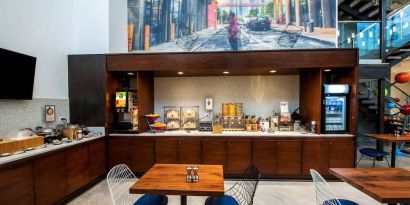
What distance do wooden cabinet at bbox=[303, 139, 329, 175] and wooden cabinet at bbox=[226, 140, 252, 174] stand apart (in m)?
1.09

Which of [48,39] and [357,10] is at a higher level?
[357,10]

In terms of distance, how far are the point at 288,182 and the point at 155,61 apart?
355cm

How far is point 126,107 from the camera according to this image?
435 centimetres

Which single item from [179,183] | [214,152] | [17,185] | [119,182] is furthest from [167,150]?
[17,185]

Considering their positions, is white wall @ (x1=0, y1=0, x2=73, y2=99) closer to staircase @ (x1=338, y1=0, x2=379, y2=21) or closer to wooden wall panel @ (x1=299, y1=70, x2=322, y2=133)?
wooden wall panel @ (x1=299, y1=70, x2=322, y2=133)

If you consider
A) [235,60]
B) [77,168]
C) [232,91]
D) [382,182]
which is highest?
[235,60]

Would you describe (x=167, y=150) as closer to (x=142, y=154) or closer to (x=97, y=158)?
(x=142, y=154)

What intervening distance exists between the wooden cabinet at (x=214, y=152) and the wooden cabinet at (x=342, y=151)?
6.81 ft

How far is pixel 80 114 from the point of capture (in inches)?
169

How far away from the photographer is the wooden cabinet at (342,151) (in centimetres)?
404

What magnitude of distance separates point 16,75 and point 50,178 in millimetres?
1616

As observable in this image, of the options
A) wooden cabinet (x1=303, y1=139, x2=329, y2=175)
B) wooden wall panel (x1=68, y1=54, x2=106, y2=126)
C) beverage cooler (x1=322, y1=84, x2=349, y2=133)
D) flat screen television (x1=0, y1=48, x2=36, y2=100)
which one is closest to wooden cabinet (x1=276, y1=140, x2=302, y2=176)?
wooden cabinet (x1=303, y1=139, x2=329, y2=175)

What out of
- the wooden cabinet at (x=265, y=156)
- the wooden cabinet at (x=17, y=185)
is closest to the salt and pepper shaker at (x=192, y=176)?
the wooden cabinet at (x=17, y=185)

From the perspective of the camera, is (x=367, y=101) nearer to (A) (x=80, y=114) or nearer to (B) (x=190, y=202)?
(B) (x=190, y=202)
